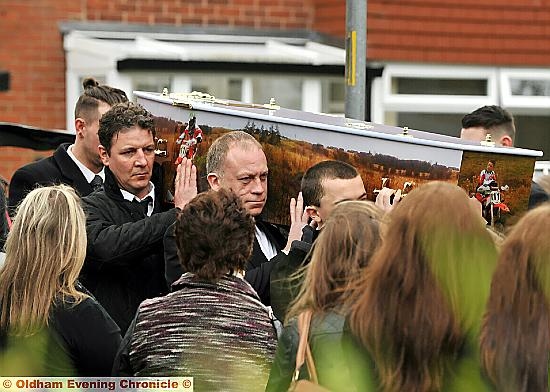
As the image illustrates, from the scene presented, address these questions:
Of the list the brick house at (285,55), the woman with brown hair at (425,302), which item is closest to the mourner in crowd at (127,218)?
the woman with brown hair at (425,302)

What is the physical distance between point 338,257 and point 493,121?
3.52 meters

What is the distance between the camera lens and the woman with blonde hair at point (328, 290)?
12.8 feet

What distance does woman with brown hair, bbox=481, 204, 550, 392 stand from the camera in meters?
3.68

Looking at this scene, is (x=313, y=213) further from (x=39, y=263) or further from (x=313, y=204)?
Result: (x=39, y=263)

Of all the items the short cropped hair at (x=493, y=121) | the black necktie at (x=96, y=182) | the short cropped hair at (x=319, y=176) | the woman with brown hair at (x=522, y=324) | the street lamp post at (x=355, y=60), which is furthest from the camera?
the short cropped hair at (x=493, y=121)

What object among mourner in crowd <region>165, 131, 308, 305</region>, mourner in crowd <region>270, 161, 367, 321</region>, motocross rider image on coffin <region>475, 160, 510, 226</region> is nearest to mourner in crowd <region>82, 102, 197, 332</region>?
mourner in crowd <region>165, 131, 308, 305</region>

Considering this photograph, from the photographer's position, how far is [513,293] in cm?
368

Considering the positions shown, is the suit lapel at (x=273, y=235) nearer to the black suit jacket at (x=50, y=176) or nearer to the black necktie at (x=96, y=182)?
the black necktie at (x=96, y=182)

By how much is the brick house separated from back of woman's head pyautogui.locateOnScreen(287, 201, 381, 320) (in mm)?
6874

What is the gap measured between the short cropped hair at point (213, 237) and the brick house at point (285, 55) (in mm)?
6514

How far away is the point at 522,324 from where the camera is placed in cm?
369

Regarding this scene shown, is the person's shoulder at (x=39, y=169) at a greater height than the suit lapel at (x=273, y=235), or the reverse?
the person's shoulder at (x=39, y=169)

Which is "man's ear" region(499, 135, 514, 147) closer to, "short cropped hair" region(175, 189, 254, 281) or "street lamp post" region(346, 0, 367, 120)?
"street lamp post" region(346, 0, 367, 120)

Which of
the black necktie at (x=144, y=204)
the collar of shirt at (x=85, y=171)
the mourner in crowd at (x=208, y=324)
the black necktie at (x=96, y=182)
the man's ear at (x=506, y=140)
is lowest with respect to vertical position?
the mourner in crowd at (x=208, y=324)
